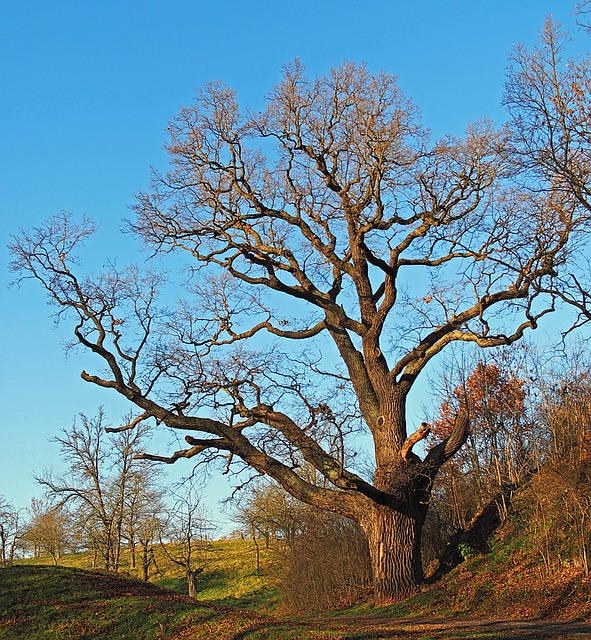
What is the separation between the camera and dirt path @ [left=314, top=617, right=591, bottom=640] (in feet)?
35.1

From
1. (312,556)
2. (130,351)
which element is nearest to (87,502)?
(312,556)

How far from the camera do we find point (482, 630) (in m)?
11.7

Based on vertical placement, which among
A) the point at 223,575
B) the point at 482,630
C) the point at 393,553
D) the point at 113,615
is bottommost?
the point at 482,630

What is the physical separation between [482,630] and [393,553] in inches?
184

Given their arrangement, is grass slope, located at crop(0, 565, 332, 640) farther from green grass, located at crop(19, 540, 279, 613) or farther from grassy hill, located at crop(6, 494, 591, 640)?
green grass, located at crop(19, 540, 279, 613)

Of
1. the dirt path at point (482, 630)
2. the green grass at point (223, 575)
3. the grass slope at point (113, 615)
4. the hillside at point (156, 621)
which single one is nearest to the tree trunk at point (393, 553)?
the hillside at point (156, 621)

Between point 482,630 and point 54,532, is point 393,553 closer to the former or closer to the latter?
point 482,630

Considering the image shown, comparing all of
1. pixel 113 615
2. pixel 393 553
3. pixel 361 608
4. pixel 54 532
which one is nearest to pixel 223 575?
pixel 54 532

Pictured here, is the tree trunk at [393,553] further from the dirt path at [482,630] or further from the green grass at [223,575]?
the green grass at [223,575]

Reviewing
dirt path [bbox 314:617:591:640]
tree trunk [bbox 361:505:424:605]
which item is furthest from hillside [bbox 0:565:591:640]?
tree trunk [bbox 361:505:424:605]

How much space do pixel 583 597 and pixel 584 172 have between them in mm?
8034

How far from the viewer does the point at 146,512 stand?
34.3 metres

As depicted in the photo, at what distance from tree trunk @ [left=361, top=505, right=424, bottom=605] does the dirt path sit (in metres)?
2.69

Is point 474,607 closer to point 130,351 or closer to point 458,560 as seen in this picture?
point 458,560
